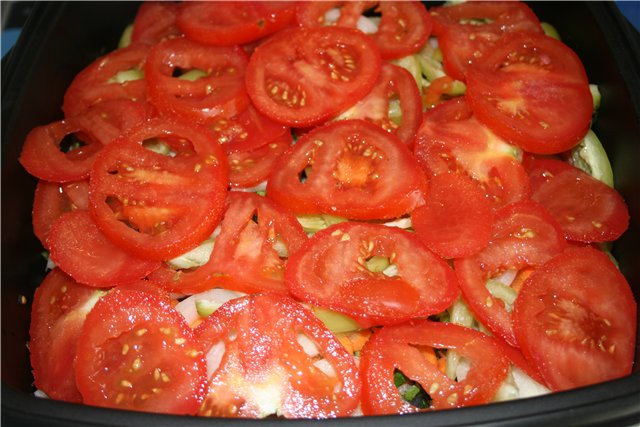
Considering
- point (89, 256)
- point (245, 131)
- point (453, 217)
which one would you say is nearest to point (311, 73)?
point (245, 131)

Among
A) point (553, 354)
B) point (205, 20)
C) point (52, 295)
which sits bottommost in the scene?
point (553, 354)

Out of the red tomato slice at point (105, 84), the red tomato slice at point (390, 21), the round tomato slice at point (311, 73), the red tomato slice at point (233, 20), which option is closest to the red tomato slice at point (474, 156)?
the round tomato slice at point (311, 73)

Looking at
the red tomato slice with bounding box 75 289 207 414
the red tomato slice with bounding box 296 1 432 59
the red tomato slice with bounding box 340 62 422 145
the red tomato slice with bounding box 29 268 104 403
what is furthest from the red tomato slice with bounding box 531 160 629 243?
the red tomato slice with bounding box 29 268 104 403

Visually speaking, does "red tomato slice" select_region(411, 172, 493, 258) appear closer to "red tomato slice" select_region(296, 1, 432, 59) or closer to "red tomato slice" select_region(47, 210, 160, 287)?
"red tomato slice" select_region(296, 1, 432, 59)

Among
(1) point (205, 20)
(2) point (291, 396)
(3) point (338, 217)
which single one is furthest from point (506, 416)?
(1) point (205, 20)

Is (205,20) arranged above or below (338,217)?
above

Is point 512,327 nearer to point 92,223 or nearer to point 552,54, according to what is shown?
point 552,54
